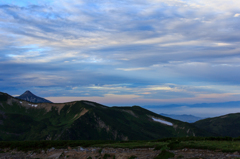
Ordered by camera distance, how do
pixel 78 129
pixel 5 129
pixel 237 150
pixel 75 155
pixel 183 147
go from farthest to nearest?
1. pixel 5 129
2. pixel 78 129
3. pixel 75 155
4. pixel 183 147
5. pixel 237 150

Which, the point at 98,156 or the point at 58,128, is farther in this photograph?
the point at 58,128

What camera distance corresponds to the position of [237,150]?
28656 mm

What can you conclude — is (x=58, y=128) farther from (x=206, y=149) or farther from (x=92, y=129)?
(x=206, y=149)

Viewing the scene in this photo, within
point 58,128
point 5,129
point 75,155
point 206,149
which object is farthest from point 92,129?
point 206,149

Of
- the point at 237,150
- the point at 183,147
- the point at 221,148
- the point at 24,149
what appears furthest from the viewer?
the point at 24,149

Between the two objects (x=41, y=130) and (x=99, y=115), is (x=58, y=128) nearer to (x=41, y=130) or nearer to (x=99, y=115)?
(x=41, y=130)

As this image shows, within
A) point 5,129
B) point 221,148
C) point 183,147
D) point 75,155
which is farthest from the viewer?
point 5,129

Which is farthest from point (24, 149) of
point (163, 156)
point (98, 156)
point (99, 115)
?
point (99, 115)

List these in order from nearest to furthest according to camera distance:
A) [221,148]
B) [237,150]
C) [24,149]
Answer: [237,150], [221,148], [24,149]

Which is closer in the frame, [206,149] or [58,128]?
[206,149]

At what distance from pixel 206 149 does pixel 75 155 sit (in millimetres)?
24807

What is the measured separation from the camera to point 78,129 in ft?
575

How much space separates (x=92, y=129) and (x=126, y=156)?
6319 inches

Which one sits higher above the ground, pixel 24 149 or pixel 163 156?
pixel 163 156
